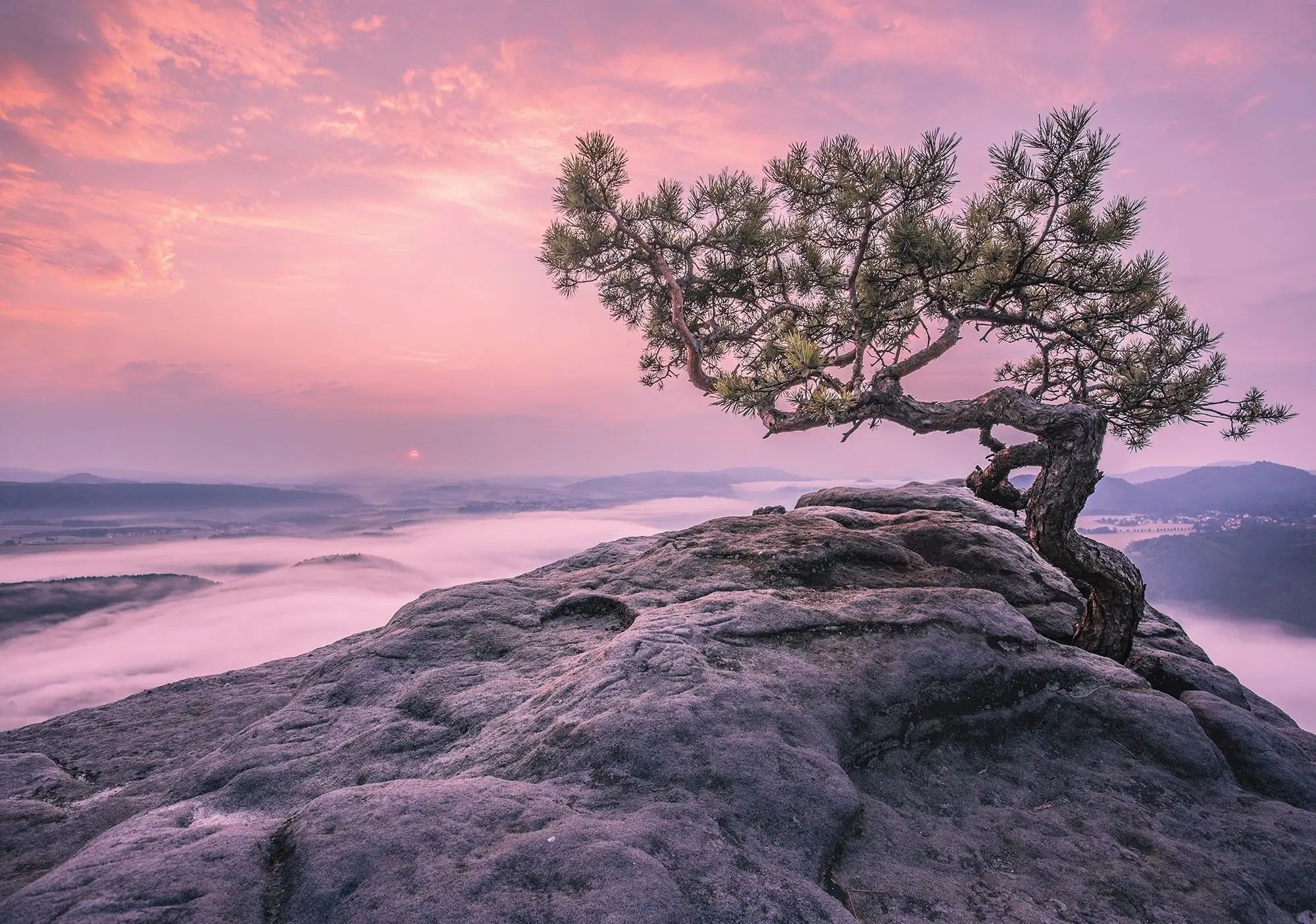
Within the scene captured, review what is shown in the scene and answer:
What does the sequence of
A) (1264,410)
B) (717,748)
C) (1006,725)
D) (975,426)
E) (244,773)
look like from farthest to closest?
(1264,410), (975,426), (1006,725), (244,773), (717,748)

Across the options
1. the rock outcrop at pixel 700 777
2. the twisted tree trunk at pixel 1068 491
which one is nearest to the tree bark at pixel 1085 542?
the twisted tree trunk at pixel 1068 491

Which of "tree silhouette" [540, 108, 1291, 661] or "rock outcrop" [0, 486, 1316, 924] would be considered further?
"tree silhouette" [540, 108, 1291, 661]

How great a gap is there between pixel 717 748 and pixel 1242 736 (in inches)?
273

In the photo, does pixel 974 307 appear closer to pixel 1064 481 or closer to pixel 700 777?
pixel 1064 481

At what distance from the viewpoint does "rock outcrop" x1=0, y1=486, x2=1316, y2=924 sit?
401 cm

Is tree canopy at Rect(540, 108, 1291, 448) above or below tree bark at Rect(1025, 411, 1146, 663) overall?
above

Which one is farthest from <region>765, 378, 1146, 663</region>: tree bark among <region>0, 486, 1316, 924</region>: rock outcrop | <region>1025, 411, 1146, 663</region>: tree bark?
<region>0, 486, 1316, 924</region>: rock outcrop

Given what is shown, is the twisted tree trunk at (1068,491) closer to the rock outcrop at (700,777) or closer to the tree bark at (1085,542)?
the tree bark at (1085,542)

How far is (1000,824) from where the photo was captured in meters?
5.61

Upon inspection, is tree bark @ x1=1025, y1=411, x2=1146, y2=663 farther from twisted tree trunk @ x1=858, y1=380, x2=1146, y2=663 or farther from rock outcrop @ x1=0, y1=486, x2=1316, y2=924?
rock outcrop @ x1=0, y1=486, x2=1316, y2=924

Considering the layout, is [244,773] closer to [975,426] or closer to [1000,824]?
[1000,824]

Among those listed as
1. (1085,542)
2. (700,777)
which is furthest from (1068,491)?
(700,777)

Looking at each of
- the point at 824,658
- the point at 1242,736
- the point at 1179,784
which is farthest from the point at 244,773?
the point at 1242,736

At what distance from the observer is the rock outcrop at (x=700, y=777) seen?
401cm
